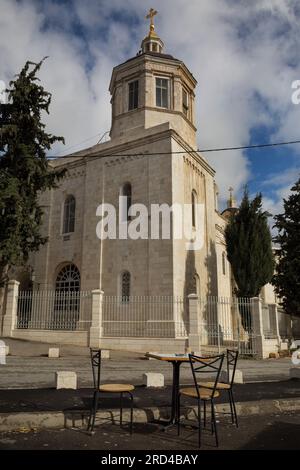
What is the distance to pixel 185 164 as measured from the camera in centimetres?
1995

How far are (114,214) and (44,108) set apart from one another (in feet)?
20.2

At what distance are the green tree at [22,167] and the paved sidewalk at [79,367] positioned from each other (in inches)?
132

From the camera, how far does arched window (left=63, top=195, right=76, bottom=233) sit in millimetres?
21737

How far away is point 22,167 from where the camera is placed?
1537 centimetres

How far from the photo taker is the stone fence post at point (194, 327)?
575 inches

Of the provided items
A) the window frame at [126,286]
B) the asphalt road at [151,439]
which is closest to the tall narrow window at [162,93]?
the window frame at [126,286]

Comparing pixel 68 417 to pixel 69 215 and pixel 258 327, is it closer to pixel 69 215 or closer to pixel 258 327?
pixel 258 327

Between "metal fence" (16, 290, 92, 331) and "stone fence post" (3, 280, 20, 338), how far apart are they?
0.89ft

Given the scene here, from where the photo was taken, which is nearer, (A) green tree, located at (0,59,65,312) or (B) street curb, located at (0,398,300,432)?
(B) street curb, located at (0,398,300,432)

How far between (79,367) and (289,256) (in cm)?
1229

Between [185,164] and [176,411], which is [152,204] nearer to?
[185,164]

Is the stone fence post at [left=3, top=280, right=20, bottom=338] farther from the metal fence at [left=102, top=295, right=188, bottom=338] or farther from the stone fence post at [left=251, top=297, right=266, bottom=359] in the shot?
the stone fence post at [left=251, top=297, right=266, bottom=359]

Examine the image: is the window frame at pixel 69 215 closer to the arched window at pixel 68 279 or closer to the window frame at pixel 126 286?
the arched window at pixel 68 279

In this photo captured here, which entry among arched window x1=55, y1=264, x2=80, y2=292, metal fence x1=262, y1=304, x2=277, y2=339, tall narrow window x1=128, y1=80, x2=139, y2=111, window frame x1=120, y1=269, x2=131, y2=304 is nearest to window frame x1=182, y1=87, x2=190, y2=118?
tall narrow window x1=128, y1=80, x2=139, y2=111
